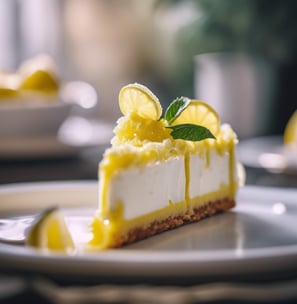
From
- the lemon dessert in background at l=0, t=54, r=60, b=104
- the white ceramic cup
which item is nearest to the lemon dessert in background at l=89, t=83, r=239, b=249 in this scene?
the lemon dessert in background at l=0, t=54, r=60, b=104

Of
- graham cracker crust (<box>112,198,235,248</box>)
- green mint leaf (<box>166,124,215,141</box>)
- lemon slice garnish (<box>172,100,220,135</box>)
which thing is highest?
lemon slice garnish (<box>172,100,220,135</box>)

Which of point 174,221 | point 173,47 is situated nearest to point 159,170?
point 174,221

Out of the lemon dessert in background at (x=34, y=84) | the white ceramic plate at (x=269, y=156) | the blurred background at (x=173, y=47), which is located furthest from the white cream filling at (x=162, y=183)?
the blurred background at (x=173, y=47)

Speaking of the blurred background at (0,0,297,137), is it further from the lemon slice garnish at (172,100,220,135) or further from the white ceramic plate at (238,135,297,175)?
the lemon slice garnish at (172,100,220,135)

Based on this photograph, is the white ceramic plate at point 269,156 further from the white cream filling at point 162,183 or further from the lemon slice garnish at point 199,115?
the lemon slice garnish at point 199,115

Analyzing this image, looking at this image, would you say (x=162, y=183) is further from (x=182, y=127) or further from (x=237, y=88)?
(x=237, y=88)

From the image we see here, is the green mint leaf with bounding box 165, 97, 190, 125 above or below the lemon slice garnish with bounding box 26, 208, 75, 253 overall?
above
